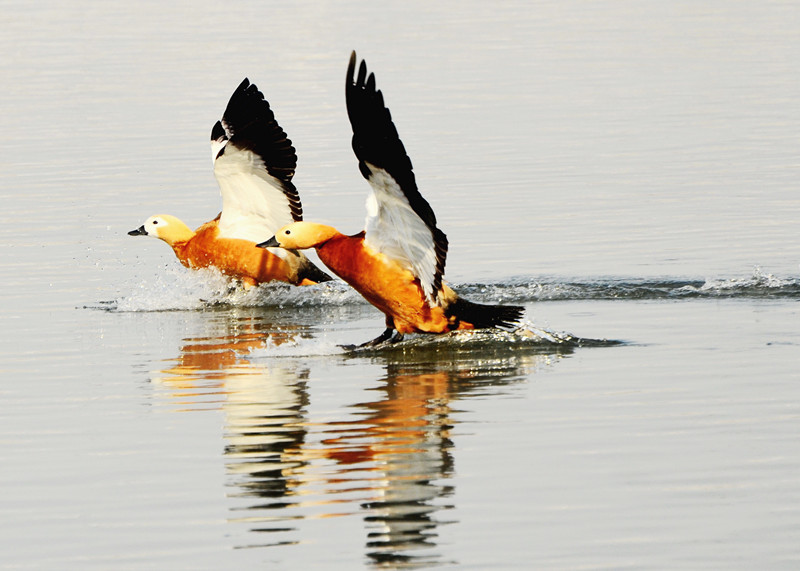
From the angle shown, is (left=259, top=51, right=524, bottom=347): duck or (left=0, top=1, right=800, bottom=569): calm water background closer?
(left=0, top=1, right=800, bottom=569): calm water background

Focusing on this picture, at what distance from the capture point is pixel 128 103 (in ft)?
89.4

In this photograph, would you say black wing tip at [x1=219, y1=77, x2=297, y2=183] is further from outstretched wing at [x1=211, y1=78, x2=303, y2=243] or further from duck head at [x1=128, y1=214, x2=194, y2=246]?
duck head at [x1=128, y1=214, x2=194, y2=246]

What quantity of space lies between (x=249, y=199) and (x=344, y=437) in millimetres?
5724

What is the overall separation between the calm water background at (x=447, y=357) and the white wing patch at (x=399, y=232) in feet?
1.95

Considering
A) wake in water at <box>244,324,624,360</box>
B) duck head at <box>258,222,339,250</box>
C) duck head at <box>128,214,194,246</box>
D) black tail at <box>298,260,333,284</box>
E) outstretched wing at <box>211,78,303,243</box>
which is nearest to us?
wake in water at <box>244,324,624,360</box>

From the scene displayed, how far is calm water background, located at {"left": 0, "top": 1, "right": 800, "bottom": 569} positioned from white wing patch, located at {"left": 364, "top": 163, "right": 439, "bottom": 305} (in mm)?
594

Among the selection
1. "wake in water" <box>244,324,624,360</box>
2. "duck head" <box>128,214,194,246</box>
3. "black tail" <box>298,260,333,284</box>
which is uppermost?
"duck head" <box>128,214,194,246</box>

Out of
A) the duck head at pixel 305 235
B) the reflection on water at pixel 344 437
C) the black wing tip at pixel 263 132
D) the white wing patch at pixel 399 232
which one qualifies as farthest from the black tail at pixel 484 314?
the black wing tip at pixel 263 132

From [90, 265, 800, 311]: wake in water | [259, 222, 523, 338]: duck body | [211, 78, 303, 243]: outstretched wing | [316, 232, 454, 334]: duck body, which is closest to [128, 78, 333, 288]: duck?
[211, 78, 303, 243]: outstretched wing

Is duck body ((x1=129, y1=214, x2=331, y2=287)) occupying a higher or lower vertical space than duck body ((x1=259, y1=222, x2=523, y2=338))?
higher

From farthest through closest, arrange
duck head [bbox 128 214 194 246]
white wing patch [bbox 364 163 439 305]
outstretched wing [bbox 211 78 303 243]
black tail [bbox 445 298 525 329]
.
Answer: duck head [bbox 128 214 194 246] → outstretched wing [bbox 211 78 303 243] → black tail [bbox 445 298 525 329] → white wing patch [bbox 364 163 439 305]

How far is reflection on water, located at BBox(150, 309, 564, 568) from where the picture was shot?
6664mm

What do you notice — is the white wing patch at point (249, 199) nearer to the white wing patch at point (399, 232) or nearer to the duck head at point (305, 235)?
the duck head at point (305, 235)

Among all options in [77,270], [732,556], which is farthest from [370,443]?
[77,270]
